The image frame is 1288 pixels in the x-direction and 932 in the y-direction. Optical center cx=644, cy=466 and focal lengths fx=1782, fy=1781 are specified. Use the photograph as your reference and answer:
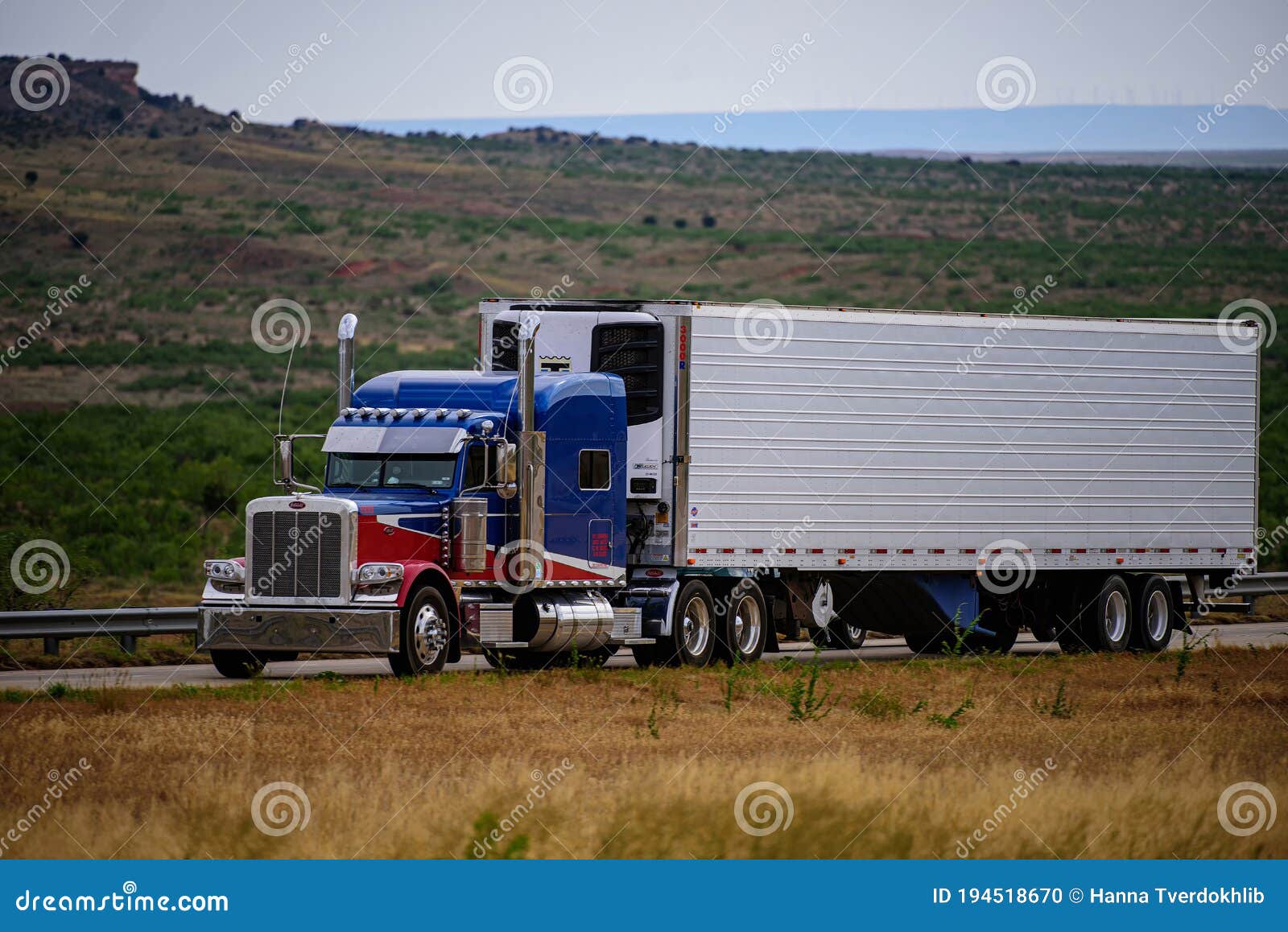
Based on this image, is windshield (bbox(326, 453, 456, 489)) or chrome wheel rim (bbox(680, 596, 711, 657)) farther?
chrome wheel rim (bbox(680, 596, 711, 657))

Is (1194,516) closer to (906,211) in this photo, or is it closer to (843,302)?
(843,302)

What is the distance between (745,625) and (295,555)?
6.36 metres

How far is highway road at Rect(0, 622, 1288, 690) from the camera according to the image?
735 inches

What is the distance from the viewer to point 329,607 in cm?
1808

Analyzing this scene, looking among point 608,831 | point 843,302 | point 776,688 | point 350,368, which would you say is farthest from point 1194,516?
point 843,302

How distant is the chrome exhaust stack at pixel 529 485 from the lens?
19719 millimetres

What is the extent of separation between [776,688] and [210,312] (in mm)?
60161

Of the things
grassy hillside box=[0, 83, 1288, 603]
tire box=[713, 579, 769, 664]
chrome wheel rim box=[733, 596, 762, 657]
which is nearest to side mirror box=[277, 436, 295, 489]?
tire box=[713, 579, 769, 664]

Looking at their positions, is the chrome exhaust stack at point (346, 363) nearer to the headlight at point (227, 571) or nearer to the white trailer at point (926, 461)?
the white trailer at point (926, 461)

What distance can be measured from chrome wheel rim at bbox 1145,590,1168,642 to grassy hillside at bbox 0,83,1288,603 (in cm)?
1987

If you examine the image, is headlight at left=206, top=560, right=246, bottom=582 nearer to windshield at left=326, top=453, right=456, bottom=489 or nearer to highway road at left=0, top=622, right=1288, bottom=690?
highway road at left=0, top=622, right=1288, bottom=690

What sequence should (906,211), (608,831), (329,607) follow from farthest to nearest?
(906,211), (329,607), (608,831)

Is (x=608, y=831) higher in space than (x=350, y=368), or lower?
lower

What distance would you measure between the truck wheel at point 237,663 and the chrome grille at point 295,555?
1082mm
